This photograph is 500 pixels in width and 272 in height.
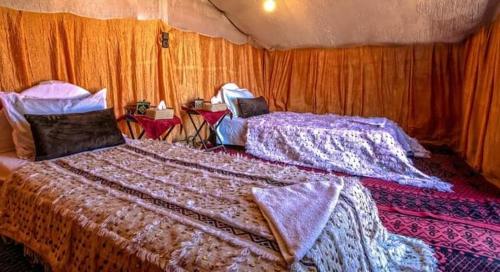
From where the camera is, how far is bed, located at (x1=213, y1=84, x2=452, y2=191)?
312 centimetres

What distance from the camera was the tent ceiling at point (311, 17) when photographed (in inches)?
123

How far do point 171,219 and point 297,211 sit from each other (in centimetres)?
51

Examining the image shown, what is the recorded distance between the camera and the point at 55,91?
249 cm

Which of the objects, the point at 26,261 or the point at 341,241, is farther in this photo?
the point at 26,261

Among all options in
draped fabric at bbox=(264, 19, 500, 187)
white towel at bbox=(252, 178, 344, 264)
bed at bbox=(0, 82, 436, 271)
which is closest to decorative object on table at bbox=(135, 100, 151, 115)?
bed at bbox=(0, 82, 436, 271)

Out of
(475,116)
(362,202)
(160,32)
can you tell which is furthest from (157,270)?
(475,116)

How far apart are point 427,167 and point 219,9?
3.48 m

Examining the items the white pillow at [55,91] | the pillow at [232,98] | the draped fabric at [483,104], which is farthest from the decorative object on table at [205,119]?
the draped fabric at [483,104]

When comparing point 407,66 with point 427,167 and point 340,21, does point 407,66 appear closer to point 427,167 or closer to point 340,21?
point 340,21

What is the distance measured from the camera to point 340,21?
406 cm

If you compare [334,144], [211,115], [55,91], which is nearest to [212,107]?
[211,115]

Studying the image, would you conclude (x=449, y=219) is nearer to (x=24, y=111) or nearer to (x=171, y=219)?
(x=171, y=219)

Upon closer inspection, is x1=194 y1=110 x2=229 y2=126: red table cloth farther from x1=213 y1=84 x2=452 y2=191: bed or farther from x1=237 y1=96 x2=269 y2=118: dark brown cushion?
x1=237 y1=96 x2=269 y2=118: dark brown cushion

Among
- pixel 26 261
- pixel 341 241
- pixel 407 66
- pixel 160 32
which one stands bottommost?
pixel 26 261
